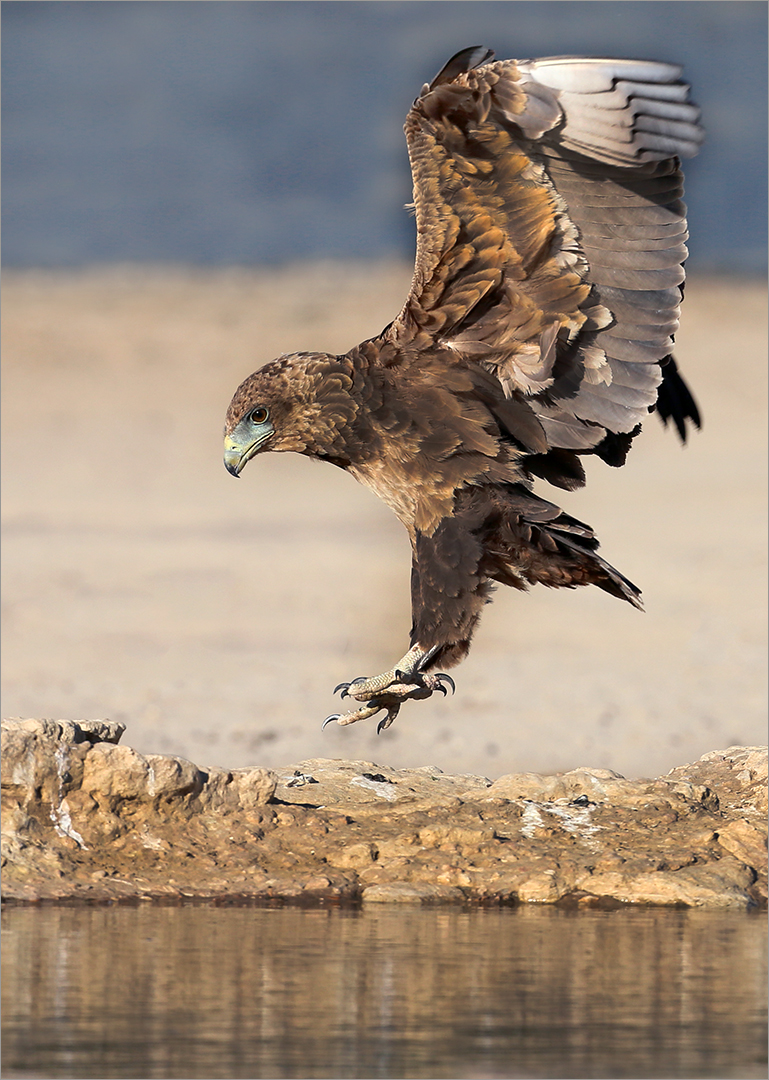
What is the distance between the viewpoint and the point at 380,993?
17.7 ft

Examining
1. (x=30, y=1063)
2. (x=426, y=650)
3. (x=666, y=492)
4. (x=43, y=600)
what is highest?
(x=666, y=492)


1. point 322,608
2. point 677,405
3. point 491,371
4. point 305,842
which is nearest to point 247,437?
point 491,371

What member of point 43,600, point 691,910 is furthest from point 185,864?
point 43,600

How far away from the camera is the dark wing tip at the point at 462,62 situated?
23.4 feet

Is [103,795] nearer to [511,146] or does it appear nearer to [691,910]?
[691,910]

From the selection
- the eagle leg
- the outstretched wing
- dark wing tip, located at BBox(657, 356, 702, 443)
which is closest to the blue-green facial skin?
the outstretched wing

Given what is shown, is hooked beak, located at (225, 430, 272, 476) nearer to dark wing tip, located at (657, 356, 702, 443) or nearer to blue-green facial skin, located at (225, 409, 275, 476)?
blue-green facial skin, located at (225, 409, 275, 476)

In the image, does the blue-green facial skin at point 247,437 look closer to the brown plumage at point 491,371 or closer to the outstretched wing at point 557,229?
the brown plumage at point 491,371

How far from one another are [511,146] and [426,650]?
2.15 meters

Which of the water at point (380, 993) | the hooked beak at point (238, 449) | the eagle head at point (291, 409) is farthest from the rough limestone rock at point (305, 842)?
the eagle head at point (291, 409)

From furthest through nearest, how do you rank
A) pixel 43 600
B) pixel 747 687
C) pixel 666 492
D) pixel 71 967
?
pixel 666 492 < pixel 43 600 < pixel 747 687 < pixel 71 967

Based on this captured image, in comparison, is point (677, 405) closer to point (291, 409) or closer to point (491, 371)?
point (491, 371)

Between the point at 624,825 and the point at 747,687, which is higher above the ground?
the point at 747,687

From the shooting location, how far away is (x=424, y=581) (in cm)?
786
